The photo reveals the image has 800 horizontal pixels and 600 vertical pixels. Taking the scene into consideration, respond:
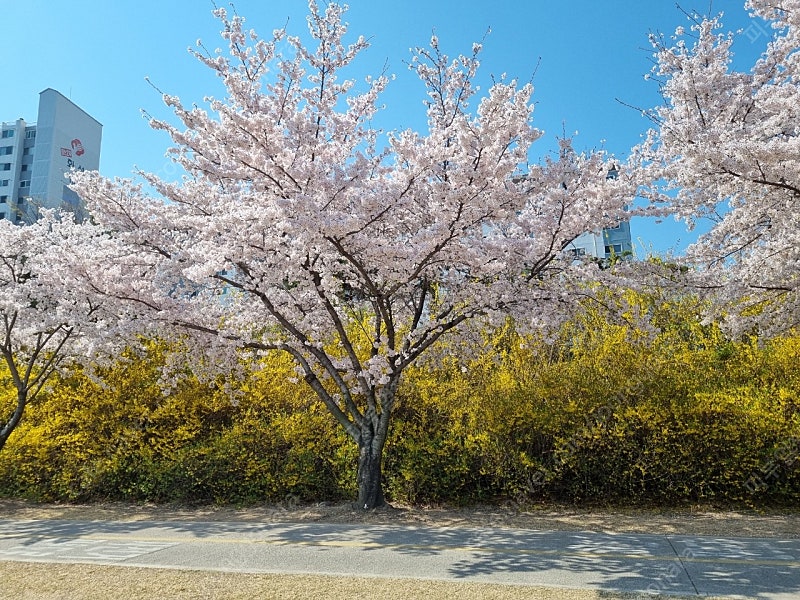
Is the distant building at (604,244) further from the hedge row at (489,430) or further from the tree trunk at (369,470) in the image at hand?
the tree trunk at (369,470)

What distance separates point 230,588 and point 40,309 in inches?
302

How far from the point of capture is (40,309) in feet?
33.2

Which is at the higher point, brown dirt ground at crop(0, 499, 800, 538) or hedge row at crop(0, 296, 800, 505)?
hedge row at crop(0, 296, 800, 505)

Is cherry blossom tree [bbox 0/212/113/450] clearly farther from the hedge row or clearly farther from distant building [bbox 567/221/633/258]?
distant building [bbox 567/221/633/258]

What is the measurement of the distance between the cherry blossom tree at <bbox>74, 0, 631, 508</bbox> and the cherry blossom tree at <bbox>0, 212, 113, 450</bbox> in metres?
0.78

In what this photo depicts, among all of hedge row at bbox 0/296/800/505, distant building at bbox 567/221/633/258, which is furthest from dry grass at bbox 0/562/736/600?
distant building at bbox 567/221/633/258

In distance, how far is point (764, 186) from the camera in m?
6.71

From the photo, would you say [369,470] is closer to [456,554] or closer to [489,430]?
[489,430]

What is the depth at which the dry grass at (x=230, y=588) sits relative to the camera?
429cm

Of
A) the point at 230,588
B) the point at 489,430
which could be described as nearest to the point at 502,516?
the point at 489,430

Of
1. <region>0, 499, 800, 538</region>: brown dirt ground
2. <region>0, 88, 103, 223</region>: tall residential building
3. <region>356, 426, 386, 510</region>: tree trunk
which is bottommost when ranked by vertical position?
<region>0, 499, 800, 538</region>: brown dirt ground

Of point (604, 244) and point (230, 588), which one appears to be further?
point (604, 244)

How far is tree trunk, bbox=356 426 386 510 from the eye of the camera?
838cm

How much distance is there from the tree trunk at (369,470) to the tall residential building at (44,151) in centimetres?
5346
